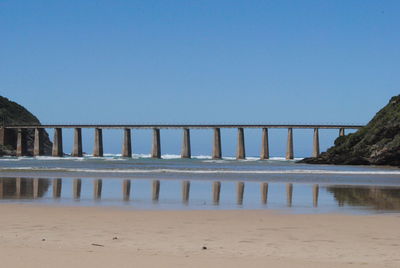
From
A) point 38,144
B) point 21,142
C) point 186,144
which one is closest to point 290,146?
point 186,144

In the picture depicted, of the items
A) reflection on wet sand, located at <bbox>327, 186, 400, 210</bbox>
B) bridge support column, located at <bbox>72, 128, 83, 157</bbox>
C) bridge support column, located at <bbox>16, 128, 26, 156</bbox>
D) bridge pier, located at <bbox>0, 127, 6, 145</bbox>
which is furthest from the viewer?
bridge pier, located at <bbox>0, 127, 6, 145</bbox>

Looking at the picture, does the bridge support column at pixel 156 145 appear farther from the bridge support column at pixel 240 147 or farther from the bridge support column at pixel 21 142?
the bridge support column at pixel 21 142

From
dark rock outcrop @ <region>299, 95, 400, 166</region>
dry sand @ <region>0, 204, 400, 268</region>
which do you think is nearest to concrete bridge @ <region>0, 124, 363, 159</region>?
dark rock outcrop @ <region>299, 95, 400, 166</region>

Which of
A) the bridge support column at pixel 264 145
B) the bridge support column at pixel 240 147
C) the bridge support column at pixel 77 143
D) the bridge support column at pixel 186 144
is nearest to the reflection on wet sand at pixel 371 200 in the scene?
the bridge support column at pixel 264 145

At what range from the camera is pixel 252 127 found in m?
141

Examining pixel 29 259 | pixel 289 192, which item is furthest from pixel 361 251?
pixel 289 192

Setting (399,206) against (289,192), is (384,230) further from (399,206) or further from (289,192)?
(289,192)

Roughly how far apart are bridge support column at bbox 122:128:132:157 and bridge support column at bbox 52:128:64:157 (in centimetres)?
1559

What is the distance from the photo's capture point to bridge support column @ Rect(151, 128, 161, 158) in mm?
148750

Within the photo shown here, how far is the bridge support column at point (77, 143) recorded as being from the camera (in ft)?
508

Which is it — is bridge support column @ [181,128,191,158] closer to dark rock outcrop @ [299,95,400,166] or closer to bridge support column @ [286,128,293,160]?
bridge support column @ [286,128,293,160]

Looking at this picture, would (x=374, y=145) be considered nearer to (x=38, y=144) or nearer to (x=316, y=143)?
(x=316, y=143)

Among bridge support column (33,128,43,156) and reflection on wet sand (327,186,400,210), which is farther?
bridge support column (33,128,43,156)

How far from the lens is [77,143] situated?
158000 mm
